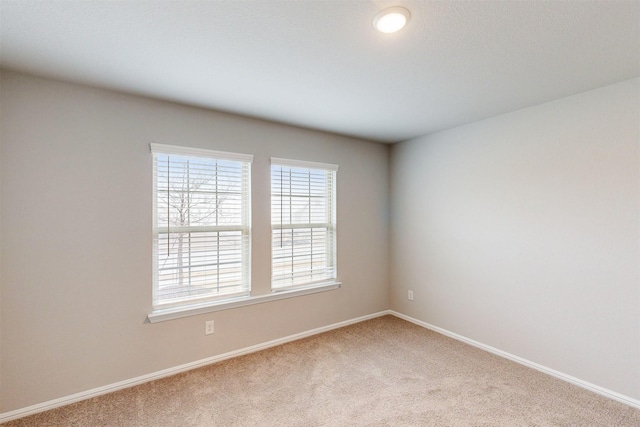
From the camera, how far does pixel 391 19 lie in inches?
59.7

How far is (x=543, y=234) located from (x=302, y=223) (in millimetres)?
2338

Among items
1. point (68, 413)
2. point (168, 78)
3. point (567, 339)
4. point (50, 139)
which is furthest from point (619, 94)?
point (68, 413)

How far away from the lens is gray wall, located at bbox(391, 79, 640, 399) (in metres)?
2.26

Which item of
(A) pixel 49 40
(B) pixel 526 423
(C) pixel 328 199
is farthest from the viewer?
(C) pixel 328 199

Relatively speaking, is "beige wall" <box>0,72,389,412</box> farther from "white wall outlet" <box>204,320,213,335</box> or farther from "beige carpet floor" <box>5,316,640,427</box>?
"beige carpet floor" <box>5,316,640,427</box>

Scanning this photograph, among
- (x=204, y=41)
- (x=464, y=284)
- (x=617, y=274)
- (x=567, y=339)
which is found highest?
(x=204, y=41)

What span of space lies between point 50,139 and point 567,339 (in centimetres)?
435

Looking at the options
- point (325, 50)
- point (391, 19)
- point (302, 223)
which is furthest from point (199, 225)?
point (391, 19)

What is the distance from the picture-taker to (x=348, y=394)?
2.34m

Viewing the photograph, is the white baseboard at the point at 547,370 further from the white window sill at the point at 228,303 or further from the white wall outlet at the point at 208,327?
the white wall outlet at the point at 208,327

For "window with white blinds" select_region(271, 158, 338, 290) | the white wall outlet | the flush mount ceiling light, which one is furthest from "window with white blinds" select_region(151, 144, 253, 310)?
→ the flush mount ceiling light

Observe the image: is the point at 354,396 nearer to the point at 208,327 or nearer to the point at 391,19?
the point at 208,327

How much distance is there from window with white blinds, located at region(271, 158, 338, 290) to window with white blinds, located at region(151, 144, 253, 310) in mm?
341

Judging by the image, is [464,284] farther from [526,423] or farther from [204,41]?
[204,41]
